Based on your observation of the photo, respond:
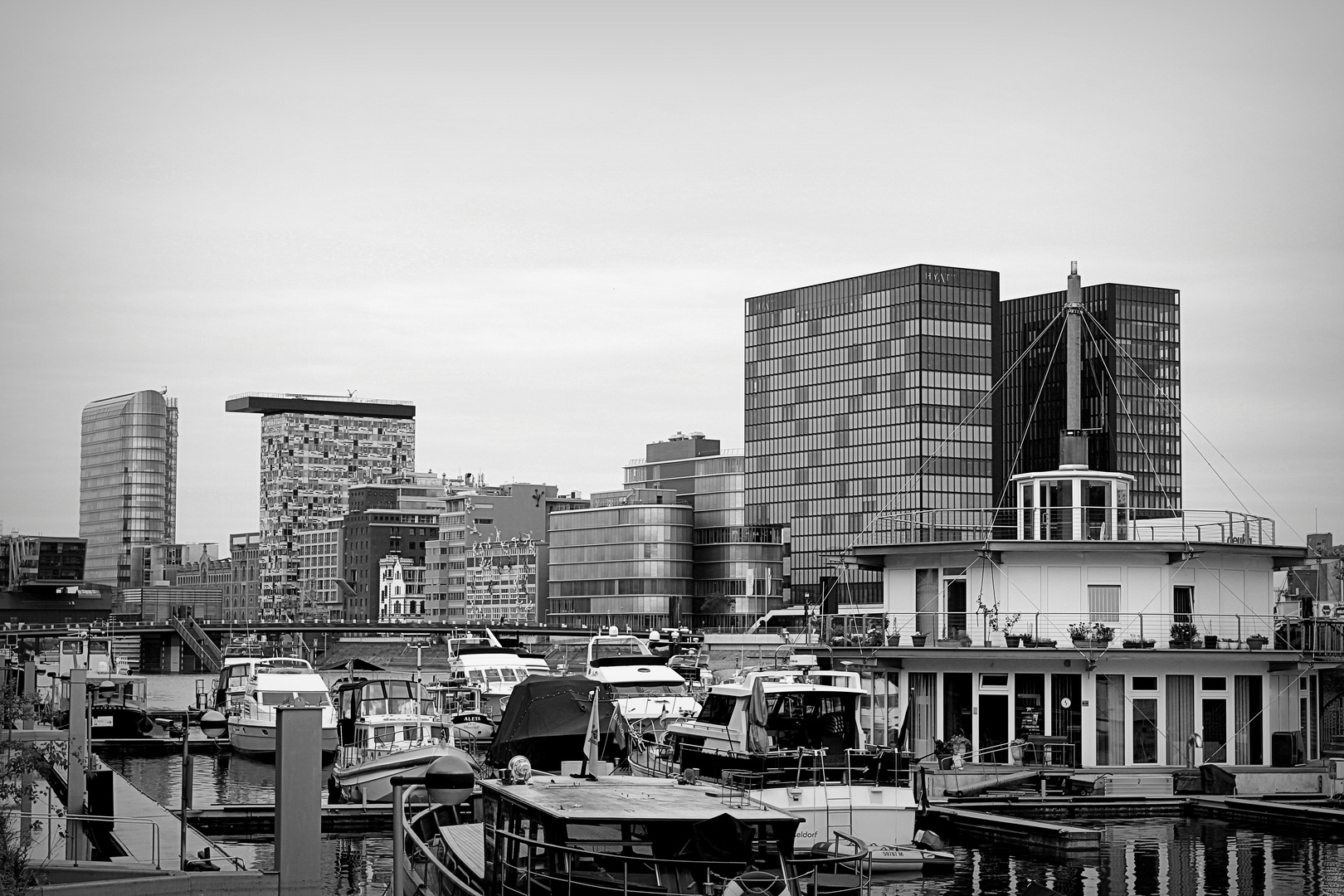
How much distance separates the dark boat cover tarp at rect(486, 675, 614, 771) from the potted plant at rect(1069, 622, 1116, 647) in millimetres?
12278

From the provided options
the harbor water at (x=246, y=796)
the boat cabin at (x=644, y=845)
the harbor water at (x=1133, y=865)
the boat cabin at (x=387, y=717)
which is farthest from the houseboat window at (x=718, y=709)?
the boat cabin at (x=387, y=717)

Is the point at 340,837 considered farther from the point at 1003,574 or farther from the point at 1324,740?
the point at 1324,740

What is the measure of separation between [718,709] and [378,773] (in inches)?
498

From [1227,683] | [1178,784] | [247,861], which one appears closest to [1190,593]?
[1227,683]

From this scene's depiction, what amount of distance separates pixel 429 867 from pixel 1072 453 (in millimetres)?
31259

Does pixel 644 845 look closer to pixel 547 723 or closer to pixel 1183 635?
pixel 547 723

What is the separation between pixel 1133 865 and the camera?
110 ft

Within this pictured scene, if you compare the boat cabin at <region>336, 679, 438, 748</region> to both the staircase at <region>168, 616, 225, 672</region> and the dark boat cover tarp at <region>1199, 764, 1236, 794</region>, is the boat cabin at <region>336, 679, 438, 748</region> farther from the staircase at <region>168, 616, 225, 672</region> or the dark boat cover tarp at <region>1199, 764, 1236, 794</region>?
the staircase at <region>168, 616, 225, 672</region>

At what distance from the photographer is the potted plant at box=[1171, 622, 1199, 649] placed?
42500 mm

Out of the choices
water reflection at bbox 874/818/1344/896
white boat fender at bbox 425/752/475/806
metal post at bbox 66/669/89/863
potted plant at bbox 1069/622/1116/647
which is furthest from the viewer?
potted plant at bbox 1069/622/1116/647

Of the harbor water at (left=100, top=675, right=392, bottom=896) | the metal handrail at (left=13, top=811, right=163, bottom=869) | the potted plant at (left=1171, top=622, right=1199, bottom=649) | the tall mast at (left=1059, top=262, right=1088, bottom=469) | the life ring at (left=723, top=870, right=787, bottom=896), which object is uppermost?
the tall mast at (left=1059, top=262, right=1088, bottom=469)

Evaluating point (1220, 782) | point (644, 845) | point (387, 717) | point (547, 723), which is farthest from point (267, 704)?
point (644, 845)

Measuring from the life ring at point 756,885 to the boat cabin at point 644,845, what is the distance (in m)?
0.19

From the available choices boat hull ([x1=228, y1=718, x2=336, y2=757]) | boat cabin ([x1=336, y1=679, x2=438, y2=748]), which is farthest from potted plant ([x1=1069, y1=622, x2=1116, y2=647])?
boat hull ([x1=228, y1=718, x2=336, y2=757])
